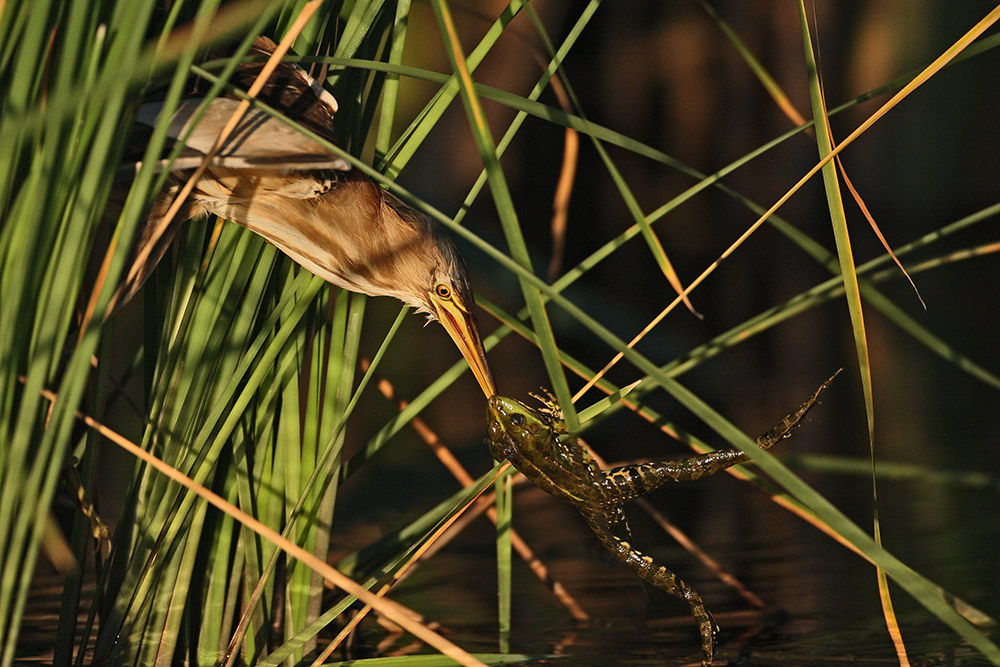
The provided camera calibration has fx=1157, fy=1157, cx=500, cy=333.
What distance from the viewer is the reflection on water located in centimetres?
139

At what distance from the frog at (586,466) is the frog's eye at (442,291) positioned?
1.05ft

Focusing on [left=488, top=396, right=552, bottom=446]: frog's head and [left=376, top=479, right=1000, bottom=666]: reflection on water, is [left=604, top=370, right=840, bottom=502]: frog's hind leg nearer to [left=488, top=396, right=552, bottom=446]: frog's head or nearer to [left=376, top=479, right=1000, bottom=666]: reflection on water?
[left=488, top=396, right=552, bottom=446]: frog's head

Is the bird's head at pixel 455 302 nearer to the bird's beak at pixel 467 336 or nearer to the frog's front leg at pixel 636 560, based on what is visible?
the bird's beak at pixel 467 336

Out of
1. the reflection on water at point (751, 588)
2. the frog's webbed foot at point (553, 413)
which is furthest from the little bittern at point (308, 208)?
the reflection on water at point (751, 588)

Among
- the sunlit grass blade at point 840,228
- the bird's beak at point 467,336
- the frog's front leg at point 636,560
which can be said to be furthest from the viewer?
the bird's beak at point 467,336

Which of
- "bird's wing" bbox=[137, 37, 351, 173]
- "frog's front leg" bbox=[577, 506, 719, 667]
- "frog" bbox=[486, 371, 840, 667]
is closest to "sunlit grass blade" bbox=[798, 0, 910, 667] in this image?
"frog" bbox=[486, 371, 840, 667]

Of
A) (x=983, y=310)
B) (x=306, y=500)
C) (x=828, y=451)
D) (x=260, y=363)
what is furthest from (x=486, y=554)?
(x=983, y=310)

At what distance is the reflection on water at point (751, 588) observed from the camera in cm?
139

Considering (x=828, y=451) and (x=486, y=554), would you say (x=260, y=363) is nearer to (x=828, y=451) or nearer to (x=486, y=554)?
(x=486, y=554)

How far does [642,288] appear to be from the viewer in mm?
5062

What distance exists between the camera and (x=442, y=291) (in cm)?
144

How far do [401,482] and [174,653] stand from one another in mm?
1455

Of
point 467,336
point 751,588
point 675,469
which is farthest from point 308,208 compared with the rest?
point 751,588

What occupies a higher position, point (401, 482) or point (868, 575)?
point (401, 482)
